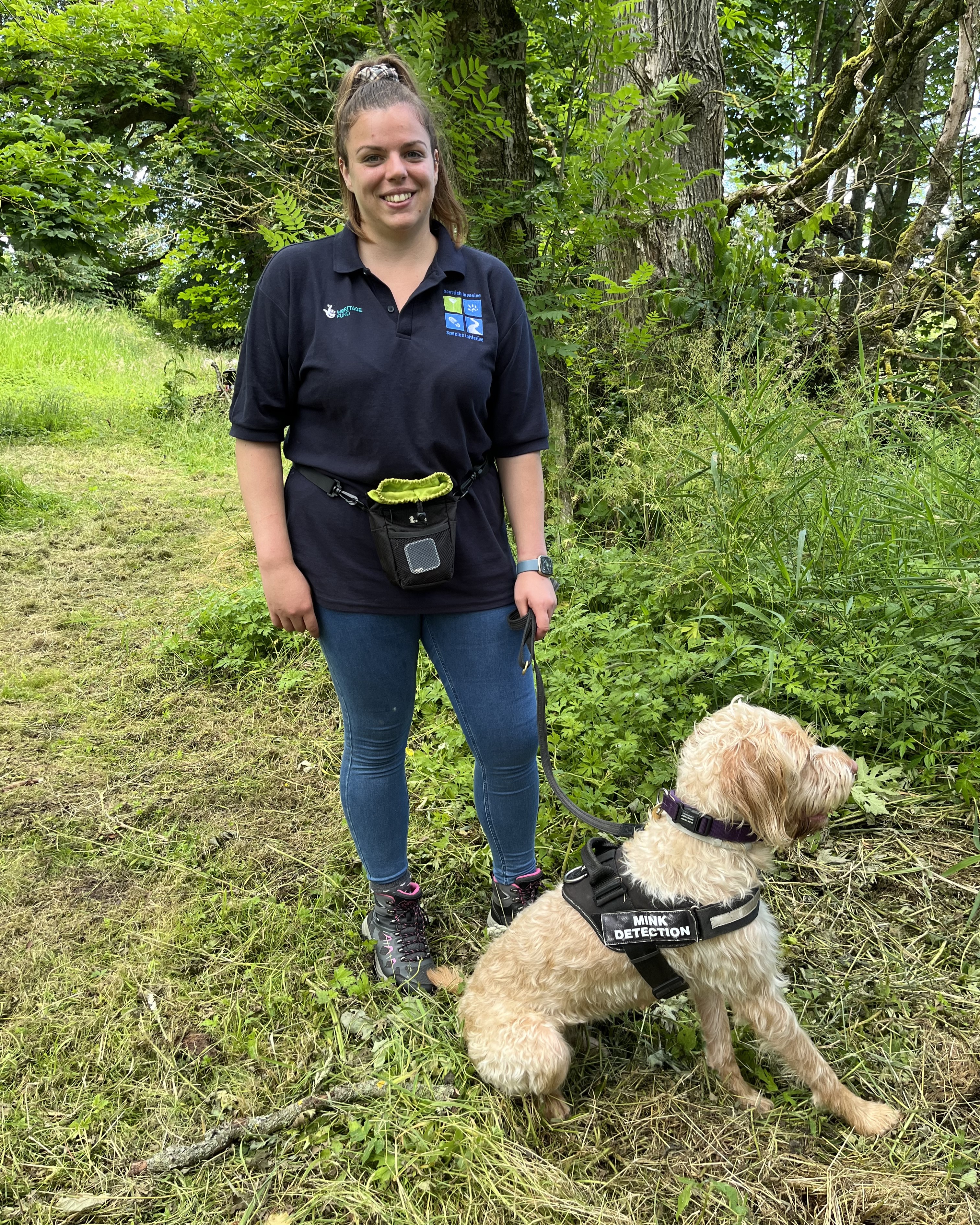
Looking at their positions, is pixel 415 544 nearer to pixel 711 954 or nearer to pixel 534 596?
pixel 534 596

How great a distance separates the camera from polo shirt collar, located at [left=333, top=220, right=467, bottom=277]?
6.22ft

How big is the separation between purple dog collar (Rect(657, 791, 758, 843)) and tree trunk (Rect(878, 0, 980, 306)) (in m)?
4.69

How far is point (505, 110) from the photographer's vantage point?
391cm

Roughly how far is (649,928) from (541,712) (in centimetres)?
65

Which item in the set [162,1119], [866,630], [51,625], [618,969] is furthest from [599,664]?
[51,625]

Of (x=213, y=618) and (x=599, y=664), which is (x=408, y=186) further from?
(x=213, y=618)

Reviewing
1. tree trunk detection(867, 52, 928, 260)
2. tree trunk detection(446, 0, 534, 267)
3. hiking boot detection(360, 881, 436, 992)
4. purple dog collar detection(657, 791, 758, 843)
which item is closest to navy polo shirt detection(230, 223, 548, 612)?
purple dog collar detection(657, 791, 758, 843)

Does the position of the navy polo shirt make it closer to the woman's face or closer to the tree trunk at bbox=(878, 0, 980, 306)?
the woman's face

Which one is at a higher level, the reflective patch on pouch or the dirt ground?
the reflective patch on pouch

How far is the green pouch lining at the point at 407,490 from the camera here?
1.92 metres

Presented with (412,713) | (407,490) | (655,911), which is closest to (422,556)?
(407,490)

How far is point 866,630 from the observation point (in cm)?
300

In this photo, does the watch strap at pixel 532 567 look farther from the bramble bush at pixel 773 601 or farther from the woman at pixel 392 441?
the bramble bush at pixel 773 601

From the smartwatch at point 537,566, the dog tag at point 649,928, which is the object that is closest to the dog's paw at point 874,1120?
the dog tag at point 649,928
